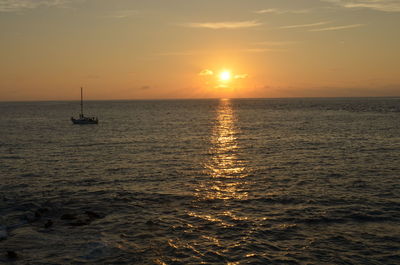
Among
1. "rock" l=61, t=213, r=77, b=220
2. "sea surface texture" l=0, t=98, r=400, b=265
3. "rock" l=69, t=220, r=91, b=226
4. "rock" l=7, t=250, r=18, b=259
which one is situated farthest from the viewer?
"rock" l=61, t=213, r=77, b=220

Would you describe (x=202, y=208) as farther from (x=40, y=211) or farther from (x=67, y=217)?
(x=40, y=211)

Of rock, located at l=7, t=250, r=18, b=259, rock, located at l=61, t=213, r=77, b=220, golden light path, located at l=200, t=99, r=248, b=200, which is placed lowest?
rock, located at l=7, t=250, r=18, b=259

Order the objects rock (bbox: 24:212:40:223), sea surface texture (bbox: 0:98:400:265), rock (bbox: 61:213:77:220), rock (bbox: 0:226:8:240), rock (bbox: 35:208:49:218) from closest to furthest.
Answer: sea surface texture (bbox: 0:98:400:265), rock (bbox: 0:226:8:240), rock (bbox: 24:212:40:223), rock (bbox: 61:213:77:220), rock (bbox: 35:208:49:218)

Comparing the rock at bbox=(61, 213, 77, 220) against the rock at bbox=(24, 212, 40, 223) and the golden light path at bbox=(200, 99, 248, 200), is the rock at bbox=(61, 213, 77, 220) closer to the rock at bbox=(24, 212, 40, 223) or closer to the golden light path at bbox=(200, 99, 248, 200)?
Answer: the rock at bbox=(24, 212, 40, 223)

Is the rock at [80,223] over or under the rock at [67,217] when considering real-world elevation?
under

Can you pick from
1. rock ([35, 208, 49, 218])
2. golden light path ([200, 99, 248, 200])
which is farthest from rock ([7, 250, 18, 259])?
golden light path ([200, 99, 248, 200])

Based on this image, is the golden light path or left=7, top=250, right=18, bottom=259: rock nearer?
left=7, top=250, right=18, bottom=259: rock

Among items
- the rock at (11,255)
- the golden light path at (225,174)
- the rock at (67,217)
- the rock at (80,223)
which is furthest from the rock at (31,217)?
the golden light path at (225,174)

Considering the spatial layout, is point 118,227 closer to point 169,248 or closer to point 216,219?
point 169,248

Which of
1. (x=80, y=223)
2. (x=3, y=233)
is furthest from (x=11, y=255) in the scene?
(x=80, y=223)

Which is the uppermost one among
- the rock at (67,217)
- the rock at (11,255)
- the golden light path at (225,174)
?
the golden light path at (225,174)

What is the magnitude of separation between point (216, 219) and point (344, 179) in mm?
17509

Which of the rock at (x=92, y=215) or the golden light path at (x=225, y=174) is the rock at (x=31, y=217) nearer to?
the rock at (x=92, y=215)

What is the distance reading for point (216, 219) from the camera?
85.6 feet
